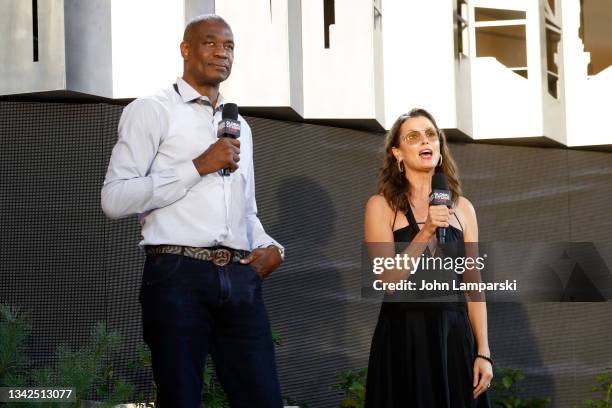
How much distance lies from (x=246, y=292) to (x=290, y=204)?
2.81 m

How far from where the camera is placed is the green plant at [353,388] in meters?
5.54

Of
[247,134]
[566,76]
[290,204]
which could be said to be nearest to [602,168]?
[566,76]

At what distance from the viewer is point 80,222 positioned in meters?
5.38

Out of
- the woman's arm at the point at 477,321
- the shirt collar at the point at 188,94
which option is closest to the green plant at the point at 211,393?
the woman's arm at the point at 477,321

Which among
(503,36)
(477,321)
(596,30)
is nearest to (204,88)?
(477,321)

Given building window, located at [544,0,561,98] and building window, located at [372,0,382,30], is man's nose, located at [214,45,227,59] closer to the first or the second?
building window, located at [372,0,382,30]

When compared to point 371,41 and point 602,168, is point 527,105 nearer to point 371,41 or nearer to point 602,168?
point 602,168

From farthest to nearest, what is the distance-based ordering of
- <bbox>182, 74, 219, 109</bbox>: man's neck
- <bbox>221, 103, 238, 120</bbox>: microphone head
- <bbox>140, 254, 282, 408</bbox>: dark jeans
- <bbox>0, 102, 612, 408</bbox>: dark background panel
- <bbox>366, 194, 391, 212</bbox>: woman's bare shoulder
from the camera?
<bbox>0, 102, 612, 408</bbox>: dark background panel → <bbox>366, 194, 391, 212</bbox>: woman's bare shoulder → <bbox>182, 74, 219, 109</bbox>: man's neck → <bbox>221, 103, 238, 120</bbox>: microphone head → <bbox>140, 254, 282, 408</bbox>: dark jeans

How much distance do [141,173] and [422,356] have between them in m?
1.11

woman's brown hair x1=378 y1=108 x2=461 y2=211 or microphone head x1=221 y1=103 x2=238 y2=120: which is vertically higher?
microphone head x1=221 y1=103 x2=238 y2=120

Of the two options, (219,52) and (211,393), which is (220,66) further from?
(211,393)

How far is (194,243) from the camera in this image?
3029mm

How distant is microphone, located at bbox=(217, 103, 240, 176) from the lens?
10.1ft

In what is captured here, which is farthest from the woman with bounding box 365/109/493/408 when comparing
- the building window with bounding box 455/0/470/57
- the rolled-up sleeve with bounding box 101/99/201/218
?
the building window with bounding box 455/0/470/57
